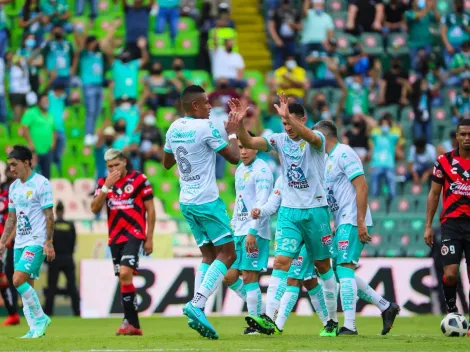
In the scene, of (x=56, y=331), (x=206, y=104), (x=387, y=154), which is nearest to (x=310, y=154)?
(x=206, y=104)

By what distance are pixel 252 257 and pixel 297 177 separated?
6.79ft

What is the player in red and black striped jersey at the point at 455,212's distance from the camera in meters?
13.3

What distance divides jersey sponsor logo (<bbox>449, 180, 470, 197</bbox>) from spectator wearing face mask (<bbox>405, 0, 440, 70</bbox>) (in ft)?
53.0

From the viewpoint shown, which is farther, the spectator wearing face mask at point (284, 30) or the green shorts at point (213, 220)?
the spectator wearing face mask at point (284, 30)

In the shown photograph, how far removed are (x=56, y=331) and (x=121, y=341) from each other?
429 centimetres

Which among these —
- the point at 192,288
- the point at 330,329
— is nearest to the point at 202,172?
the point at 330,329

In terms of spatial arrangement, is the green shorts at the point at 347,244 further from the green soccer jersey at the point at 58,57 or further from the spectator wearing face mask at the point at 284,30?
the spectator wearing face mask at the point at 284,30

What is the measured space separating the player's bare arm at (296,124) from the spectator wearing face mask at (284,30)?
15922mm

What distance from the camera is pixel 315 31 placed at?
2842cm

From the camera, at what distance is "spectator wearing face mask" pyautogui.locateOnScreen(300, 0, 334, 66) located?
28.3 metres

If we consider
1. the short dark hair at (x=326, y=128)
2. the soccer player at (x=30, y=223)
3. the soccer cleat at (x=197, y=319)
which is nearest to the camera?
the soccer cleat at (x=197, y=319)

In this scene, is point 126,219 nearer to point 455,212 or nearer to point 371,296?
point 371,296

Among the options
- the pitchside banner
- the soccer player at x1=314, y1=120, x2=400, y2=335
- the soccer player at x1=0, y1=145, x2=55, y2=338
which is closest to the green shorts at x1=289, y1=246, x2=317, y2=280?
the soccer player at x1=314, y1=120, x2=400, y2=335

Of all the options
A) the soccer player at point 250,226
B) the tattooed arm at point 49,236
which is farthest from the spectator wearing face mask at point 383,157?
the tattooed arm at point 49,236
